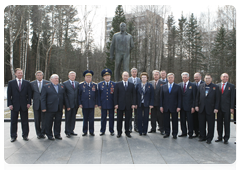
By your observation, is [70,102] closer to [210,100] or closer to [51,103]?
[51,103]

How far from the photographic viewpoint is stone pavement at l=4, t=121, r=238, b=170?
341 cm

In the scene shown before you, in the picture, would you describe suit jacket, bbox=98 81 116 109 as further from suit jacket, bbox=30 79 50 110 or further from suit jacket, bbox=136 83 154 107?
suit jacket, bbox=30 79 50 110

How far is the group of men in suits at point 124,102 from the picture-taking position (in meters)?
4.88

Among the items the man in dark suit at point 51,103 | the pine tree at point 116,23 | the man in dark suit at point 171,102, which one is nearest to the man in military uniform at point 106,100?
the man in dark suit at point 51,103

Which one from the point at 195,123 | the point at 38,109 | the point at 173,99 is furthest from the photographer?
the point at 195,123

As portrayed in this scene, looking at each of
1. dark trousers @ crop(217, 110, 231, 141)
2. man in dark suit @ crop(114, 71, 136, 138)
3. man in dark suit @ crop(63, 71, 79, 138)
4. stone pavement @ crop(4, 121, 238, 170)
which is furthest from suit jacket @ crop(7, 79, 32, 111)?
dark trousers @ crop(217, 110, 231, 141)

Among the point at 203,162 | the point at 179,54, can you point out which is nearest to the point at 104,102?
the point at 203,162

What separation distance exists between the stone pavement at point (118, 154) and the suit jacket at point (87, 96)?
95cm

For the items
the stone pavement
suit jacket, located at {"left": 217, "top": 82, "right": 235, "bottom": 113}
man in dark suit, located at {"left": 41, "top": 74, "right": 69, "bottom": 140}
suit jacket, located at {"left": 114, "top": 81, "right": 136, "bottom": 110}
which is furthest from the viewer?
suit jacket, located at {"left": 114, "top": 81, "right": 136, "bottom": 110}

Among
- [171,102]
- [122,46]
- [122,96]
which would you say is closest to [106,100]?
[122,96]

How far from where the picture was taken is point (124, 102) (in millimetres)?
5184

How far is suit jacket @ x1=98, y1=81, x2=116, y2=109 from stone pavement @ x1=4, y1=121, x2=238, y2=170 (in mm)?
919

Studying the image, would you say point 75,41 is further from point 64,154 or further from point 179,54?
point 64,154

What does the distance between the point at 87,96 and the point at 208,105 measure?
336 cm
